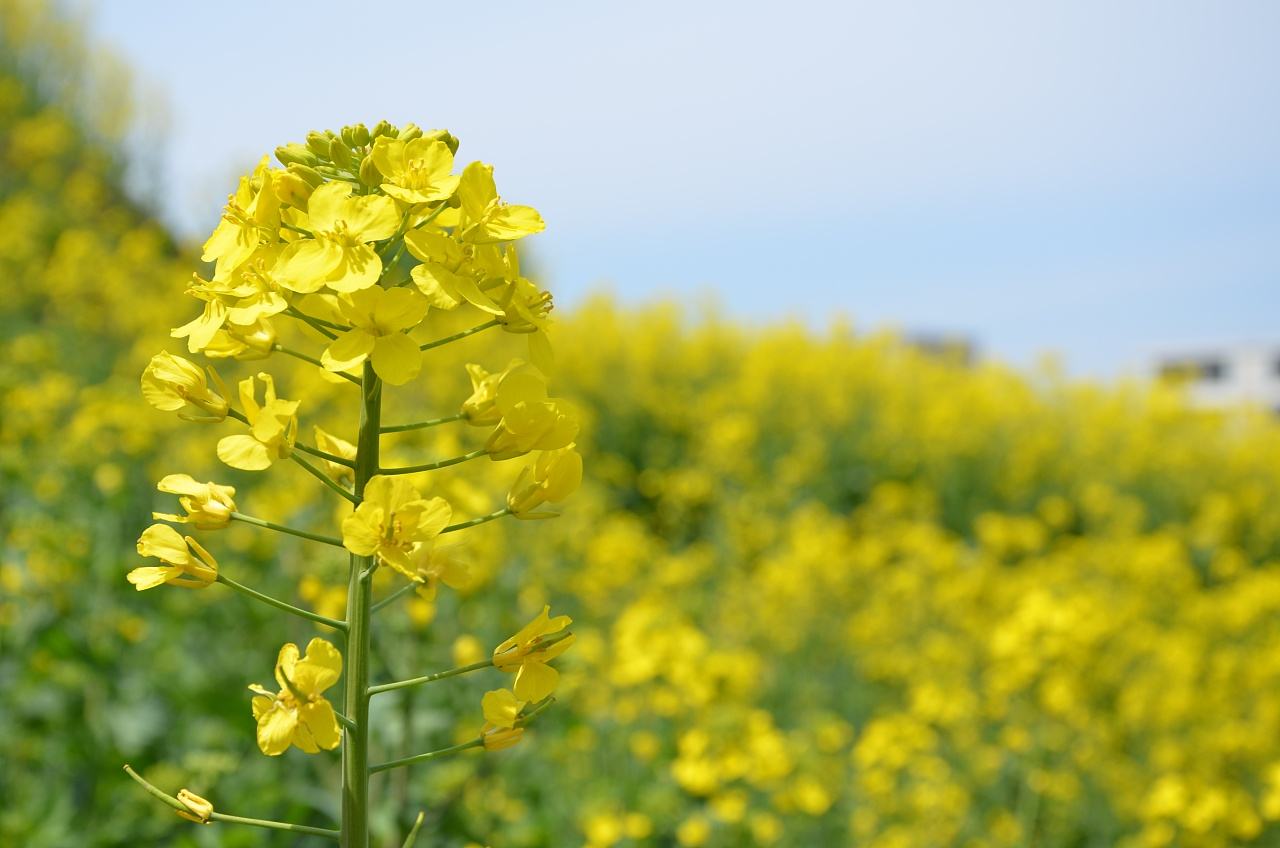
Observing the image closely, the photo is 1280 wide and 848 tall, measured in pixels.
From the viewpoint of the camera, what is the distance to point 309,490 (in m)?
4.08

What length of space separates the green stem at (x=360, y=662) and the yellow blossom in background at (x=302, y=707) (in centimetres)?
3

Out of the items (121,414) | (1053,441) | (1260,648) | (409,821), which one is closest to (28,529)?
(121,414)

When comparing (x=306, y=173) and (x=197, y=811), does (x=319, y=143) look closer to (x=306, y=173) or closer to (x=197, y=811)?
(x=306, y=173)

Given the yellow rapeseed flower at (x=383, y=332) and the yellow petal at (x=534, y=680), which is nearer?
the yellow rapeseed flower at (x=383, y=332)

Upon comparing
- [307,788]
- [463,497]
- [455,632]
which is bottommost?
[307,788]

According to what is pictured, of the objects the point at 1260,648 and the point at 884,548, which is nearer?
the point at 1260,648

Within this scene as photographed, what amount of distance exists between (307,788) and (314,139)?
75.4 inches

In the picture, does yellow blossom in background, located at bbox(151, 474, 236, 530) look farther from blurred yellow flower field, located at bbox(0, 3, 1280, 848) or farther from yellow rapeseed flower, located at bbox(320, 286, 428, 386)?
yellow rapeseed flower, located at bbox(320, 286, 428, 386)

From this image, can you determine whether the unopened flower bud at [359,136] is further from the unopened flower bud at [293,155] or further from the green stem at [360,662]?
the green stem at [360,662]

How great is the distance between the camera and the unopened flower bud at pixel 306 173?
1170 mm

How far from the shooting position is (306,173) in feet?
3.84

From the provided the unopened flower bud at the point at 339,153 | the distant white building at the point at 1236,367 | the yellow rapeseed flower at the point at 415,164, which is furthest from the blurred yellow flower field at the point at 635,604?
the distant white building at the point at 1236,367

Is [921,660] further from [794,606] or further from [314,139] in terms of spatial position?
[314,139]

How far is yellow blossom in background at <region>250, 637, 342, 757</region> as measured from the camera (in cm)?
104
